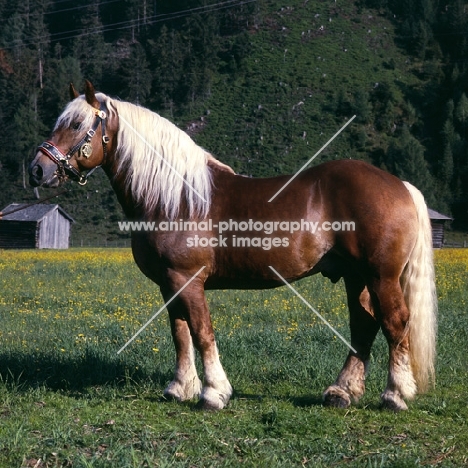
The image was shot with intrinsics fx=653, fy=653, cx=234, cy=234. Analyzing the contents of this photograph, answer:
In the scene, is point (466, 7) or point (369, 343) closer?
point (369, 343)

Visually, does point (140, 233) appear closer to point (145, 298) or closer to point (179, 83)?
point (145, 298)

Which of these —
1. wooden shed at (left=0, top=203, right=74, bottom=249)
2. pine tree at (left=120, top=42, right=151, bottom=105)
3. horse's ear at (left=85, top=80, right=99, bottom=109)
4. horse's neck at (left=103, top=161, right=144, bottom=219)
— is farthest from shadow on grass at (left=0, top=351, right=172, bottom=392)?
pine tree at (left=120, top=42, right=151, bottom=105)

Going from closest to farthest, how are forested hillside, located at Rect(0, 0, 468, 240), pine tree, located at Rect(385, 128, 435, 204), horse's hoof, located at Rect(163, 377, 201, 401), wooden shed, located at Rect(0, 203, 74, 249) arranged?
horse's hoof, located at Rect(163, 377, 201, 401) → wooden shed, located at Rect(0, 203, 74, 249) → pine tree, located at Rect(385, 128, 435, 204) → forested hillside, located at Rect(0, 0, 468, 240)

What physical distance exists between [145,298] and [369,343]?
369 inches

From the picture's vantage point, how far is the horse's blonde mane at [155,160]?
590cm

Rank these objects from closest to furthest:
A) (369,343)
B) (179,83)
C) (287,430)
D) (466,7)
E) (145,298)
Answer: (287,430)
(369,343)
(145,298)
(179,83)
(466,7)

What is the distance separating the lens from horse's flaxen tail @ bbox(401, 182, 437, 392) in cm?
597

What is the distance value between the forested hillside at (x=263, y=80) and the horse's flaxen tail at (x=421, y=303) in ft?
204

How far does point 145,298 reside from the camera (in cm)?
1492

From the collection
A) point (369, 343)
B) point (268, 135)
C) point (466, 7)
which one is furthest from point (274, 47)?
point (369, 343)

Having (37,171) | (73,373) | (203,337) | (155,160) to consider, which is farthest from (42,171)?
(73,373)

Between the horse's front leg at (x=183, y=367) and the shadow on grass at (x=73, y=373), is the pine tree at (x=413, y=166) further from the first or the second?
the horse's front leg at (x=183, y=367)

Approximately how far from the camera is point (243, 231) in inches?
229

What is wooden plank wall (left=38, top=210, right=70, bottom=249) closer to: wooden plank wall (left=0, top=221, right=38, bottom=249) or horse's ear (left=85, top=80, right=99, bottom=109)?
wooden plank wall (left=0, top=221, right=38, bottom=249)
